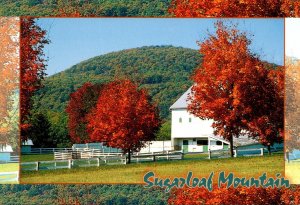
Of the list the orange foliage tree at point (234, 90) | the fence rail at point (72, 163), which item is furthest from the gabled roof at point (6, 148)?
the orange foliage tree at point (234, 90)

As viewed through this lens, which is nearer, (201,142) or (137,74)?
(137,74)

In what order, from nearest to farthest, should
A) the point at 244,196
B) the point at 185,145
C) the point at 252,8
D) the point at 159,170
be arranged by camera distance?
the point at 159,170, the point at 185,145, the point at 244,196, the point at 252,8

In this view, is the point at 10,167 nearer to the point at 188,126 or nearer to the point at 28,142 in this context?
the point at 28,142

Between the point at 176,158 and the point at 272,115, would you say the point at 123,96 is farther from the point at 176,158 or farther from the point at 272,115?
the point at 272,115

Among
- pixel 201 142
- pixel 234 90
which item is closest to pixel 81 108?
pixel 201 142

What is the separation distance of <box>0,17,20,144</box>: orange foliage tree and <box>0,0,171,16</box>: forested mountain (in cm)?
1504

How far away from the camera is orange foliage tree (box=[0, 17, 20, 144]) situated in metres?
19.0

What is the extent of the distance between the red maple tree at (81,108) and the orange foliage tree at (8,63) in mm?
1136

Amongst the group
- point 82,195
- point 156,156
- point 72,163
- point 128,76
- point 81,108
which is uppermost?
point 128,76

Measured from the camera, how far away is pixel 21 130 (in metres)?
19.2

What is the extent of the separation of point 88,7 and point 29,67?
1572cm

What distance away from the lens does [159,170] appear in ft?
62.2

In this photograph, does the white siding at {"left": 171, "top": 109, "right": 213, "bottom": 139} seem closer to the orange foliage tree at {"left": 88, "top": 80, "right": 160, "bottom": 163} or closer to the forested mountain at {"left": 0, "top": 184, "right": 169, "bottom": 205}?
the orange foliage tree at {"left": 88, "top": 80, "right": 160, "bottom": 163}

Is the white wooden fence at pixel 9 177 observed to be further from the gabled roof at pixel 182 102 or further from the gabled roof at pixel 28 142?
the gabled roof at pixel 182 102
